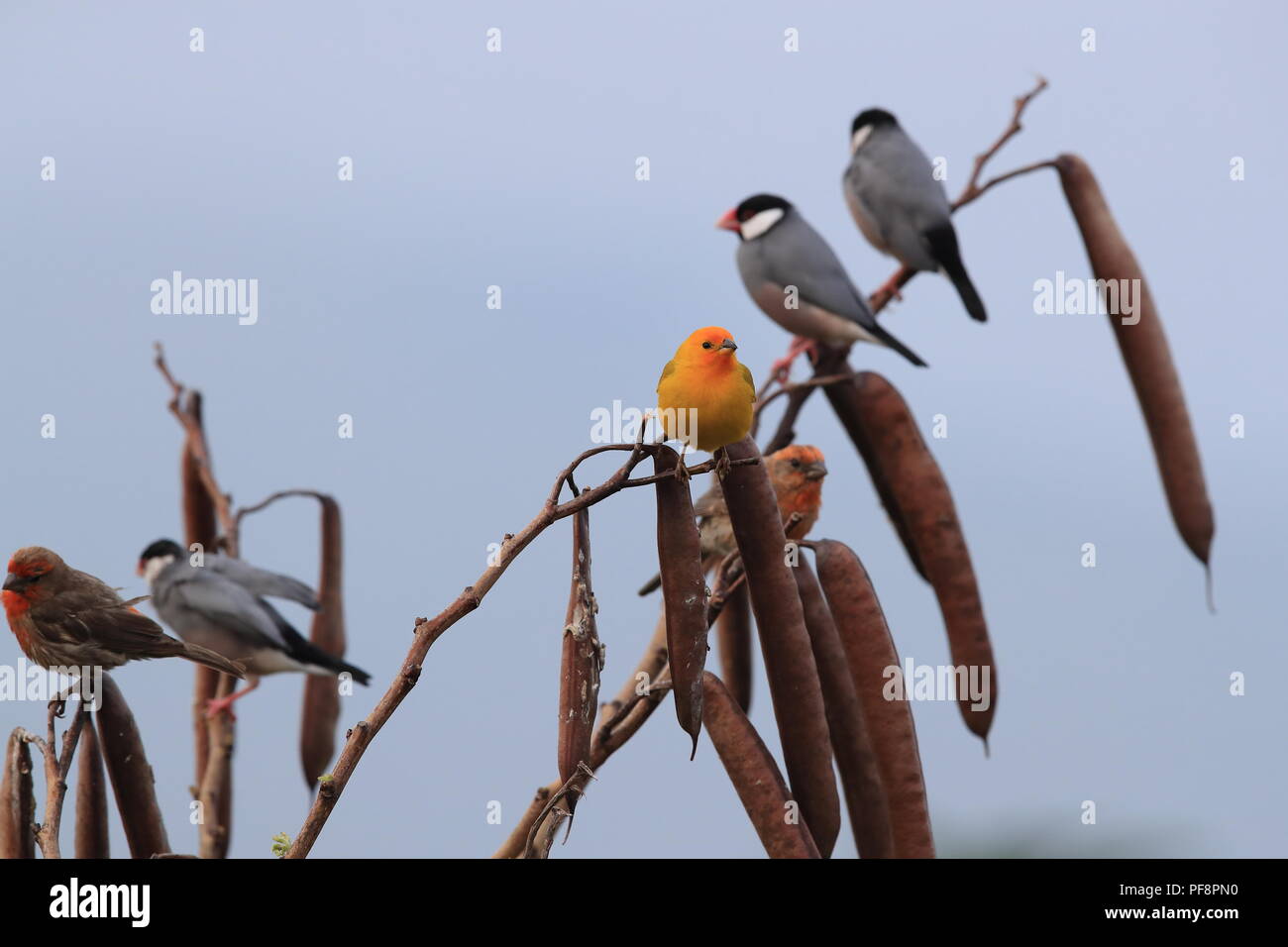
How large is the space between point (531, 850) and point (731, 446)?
67cm

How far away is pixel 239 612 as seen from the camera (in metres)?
4.69

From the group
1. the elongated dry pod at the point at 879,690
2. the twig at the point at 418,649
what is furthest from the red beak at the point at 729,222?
the twig at the point at 418,649

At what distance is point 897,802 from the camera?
7.22ft

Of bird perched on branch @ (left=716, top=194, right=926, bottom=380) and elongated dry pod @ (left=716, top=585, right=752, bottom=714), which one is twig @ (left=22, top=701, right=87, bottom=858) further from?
bird perched on branch @ (left=716, top=194, right=926, bottom=380)

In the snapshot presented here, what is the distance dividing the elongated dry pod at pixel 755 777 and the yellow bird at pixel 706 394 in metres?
0.38


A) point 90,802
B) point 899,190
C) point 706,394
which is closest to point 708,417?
point 706,394

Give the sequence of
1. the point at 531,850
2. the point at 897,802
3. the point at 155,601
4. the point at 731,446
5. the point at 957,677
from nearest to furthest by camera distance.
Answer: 1. the point at 531,850
2. the point at 731,446
3. the point at 897,802
4. the point at 957,677
5. the point at 155,601

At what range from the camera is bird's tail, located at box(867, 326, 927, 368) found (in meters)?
4.40

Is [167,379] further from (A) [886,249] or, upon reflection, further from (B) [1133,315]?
(A) [886,249]

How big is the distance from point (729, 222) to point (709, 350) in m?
4.51

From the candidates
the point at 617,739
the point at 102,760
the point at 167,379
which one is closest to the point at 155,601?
the point at 167,379

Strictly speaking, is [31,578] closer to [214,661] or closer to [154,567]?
[214,661]

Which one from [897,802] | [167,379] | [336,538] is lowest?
[897,802]

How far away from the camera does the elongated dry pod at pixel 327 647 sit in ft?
10.9
